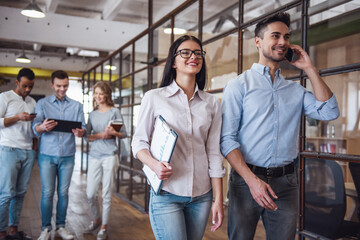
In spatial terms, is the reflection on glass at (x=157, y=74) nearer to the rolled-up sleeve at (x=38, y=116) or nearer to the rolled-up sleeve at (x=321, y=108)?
the rolled-up sleeve at (x=38, y=116)

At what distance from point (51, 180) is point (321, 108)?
254 cm

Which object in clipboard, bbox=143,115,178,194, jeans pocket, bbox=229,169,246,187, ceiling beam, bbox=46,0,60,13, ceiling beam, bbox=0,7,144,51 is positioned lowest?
jeans pocket, bbox=229,169,246,187

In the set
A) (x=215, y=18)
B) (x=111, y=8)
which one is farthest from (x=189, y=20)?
(x=111, y=8)

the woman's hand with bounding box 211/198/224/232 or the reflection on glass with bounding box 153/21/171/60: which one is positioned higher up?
the reflection on glass with bounding box 153/21/171/60

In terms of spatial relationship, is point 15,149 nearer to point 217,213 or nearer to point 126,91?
point 217,213

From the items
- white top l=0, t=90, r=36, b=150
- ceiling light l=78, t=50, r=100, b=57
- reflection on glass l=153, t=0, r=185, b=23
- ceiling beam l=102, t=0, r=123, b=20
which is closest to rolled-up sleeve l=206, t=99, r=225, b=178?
white top l=0, t=90, r=36, b=150

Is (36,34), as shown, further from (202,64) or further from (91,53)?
(202,64)

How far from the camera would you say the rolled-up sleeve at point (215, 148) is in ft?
5.34

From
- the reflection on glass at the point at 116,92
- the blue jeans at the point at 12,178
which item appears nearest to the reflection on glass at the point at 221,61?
the blue jeans at the point at 12,178

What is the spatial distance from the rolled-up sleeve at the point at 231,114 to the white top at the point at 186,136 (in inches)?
1.7

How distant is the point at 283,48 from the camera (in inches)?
66.2

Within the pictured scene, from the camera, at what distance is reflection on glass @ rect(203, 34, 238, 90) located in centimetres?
307

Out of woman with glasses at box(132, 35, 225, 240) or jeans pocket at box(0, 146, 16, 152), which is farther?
jeans pocket at box(0, 146, 16, 152)

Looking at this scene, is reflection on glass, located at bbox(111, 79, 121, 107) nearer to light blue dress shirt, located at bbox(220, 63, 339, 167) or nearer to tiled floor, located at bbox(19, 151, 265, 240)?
tiled floor, located at bbox(19, 151, 265, 240)
